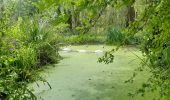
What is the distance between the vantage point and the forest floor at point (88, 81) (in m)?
4.04

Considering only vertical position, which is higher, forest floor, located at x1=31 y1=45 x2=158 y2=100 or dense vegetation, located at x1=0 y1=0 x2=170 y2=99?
dense vegetation, located at x1=0 y1=0 x2=170 y2=99

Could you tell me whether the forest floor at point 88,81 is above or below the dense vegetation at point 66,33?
below

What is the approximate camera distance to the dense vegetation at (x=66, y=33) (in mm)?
1177

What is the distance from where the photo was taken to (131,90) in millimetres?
4270

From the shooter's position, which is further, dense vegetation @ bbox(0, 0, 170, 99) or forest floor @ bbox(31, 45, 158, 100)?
forest floor @ bbox(31, 45, 158, 100)

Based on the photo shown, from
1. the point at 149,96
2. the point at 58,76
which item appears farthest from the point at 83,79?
the point at 149,96

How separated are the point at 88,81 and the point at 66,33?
9030 millimetres

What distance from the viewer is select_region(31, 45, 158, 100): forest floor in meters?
4.04

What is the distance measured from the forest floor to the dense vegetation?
0.26 m

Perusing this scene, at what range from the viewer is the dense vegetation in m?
→ 1.18

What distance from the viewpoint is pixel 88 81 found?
495 centimetres

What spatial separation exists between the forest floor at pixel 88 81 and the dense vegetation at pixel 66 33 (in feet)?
0.86

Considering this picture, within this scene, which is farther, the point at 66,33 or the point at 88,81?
the point at 66,33

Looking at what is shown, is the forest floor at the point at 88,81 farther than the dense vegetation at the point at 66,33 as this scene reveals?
Yes
